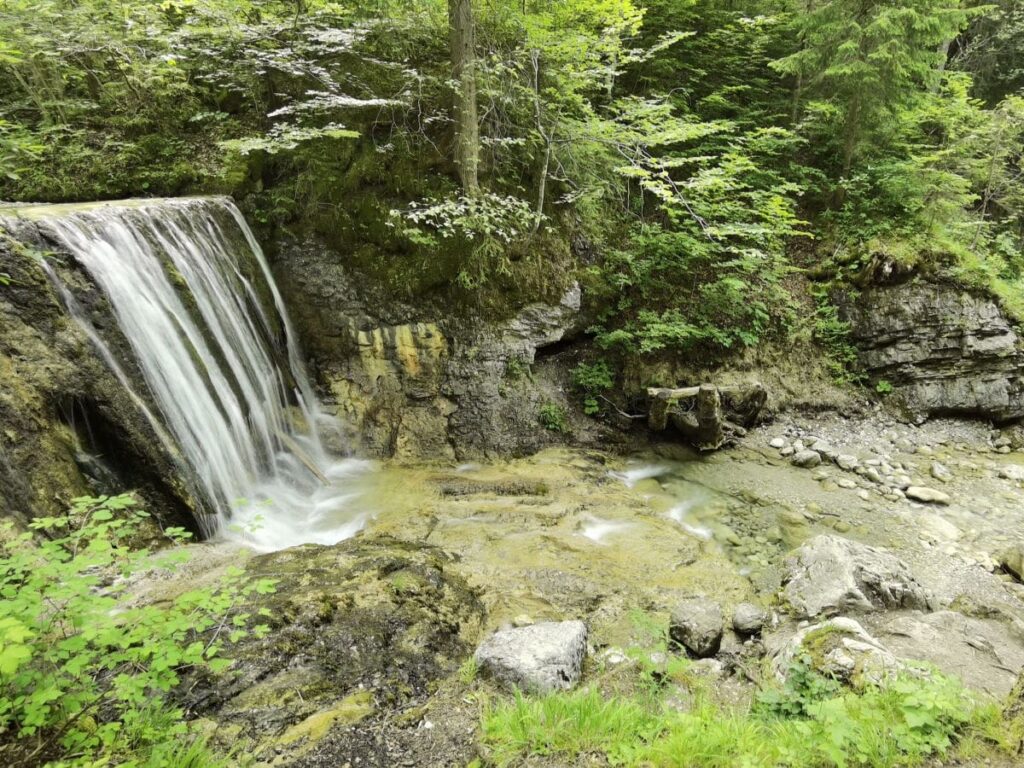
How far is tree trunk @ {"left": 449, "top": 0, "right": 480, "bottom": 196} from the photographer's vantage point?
686 cm

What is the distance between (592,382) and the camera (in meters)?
8.13

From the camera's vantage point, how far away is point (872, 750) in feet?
7.30

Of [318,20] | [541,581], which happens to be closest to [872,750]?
[541,581]

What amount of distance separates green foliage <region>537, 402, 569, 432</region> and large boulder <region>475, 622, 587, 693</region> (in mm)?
4264

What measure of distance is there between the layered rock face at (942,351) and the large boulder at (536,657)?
7.92 metres

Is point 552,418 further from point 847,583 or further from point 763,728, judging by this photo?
point 763,728

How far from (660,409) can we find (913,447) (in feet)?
12.7

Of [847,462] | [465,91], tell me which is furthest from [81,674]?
[847,462]

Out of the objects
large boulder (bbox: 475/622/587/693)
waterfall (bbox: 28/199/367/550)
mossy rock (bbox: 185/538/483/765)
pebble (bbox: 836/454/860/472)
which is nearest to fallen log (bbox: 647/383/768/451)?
pebble (bbox: 836/454/860/472)

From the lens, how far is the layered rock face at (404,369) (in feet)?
24.3

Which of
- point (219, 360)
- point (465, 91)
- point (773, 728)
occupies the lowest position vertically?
point (773, 728)

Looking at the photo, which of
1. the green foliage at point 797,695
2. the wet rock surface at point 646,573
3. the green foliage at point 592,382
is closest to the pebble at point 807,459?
the wet rock surface at point 646,573

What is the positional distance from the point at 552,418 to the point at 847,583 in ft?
14.1

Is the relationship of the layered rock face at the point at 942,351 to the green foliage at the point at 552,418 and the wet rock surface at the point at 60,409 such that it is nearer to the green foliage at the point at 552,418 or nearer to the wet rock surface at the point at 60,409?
the green foliage at the point at 552,418
